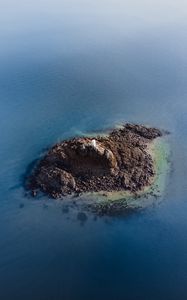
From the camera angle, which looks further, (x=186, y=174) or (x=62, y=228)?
(x=186, y=174)

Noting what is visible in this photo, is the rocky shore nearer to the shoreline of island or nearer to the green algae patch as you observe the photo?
the shoreline of island

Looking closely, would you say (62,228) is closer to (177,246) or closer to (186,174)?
(177,246)

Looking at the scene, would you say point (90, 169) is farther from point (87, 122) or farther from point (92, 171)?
point (87, 122)

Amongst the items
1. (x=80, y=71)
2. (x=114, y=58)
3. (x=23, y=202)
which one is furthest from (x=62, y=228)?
(x=114, y=58)

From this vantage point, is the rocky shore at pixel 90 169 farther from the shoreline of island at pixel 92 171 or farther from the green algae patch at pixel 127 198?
the green algae patch at pixel 127 198

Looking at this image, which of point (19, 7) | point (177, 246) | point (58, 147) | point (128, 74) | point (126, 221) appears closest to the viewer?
point (177, 246)

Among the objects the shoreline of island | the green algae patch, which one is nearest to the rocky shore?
the shoreline of island

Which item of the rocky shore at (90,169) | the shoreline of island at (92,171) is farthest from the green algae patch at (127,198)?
the rocky shore at (90,169)

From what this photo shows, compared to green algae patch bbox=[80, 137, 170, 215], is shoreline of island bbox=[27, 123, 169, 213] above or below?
above
